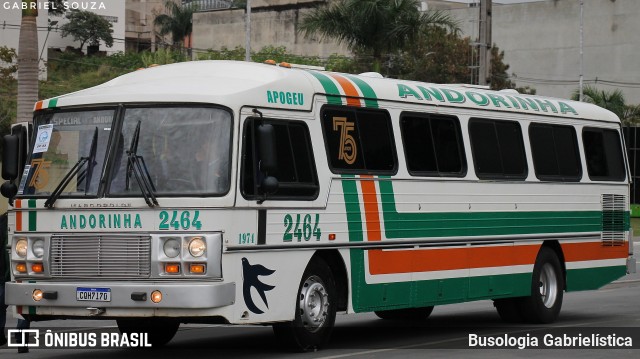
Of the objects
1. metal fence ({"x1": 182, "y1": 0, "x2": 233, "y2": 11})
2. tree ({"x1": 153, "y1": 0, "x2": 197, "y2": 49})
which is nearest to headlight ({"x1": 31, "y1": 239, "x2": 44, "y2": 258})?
tree ({"x1": 153, "y1": 0, "x2": 197, "y2": 49})

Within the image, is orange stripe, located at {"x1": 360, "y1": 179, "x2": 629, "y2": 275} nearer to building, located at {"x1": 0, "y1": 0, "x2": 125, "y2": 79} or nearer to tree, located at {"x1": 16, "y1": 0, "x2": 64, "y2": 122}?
tree, located at {"x1": 16, "y1": 0, "x2": 64, "y2": 122}

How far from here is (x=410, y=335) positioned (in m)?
16.1

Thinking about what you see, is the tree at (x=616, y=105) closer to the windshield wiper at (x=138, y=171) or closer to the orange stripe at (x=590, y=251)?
the orange stripe at (x=590, y=251)

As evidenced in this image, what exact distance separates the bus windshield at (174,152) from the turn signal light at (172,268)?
27.6 inches

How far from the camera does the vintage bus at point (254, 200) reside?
1245 centimetres

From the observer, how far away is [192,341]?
1543 cm

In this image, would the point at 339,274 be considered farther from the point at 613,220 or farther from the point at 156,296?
the point at 613,220

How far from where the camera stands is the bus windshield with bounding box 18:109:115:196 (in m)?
12.9

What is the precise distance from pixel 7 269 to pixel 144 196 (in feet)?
8.96

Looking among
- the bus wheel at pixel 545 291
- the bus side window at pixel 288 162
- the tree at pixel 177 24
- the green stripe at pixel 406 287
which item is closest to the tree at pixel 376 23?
the bus wheel at pixel 545 291

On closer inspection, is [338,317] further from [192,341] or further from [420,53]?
[420,53]

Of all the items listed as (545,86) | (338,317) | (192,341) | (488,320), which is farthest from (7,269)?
(545,86)

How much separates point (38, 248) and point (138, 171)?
1314 mm

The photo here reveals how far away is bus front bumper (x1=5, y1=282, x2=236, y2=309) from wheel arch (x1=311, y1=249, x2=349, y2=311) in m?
1.94
